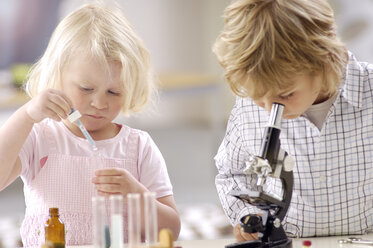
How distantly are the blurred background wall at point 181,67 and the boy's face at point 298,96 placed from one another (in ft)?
7.41

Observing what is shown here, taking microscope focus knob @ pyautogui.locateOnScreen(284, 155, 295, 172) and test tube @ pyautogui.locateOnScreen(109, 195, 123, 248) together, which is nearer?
test tube @ pyautogui.locateOnScreen(109, 195, 123, 248)

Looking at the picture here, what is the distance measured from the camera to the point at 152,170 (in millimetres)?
1614

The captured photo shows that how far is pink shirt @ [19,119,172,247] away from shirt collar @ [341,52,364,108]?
1.58ft

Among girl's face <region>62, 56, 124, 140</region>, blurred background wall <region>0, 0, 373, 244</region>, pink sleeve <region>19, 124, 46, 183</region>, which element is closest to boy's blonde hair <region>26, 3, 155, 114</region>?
girl's face <region>62, 56, 124, 140</region>

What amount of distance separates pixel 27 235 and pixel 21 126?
0.88 feet

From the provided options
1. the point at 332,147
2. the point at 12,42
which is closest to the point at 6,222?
the point at 12,42

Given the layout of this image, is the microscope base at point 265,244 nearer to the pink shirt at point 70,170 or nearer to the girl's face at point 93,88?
the pink shirt at point 70,170

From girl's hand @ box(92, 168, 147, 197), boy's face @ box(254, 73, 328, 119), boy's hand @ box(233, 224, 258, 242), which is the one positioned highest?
boy's face @ box(254, 73, 328, 119)

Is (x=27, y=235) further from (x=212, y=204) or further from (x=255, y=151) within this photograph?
(x=212, y=204)

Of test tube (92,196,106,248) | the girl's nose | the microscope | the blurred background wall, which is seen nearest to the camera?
test tube (92,196,106,248)

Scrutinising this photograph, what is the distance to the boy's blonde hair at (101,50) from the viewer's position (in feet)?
5.12

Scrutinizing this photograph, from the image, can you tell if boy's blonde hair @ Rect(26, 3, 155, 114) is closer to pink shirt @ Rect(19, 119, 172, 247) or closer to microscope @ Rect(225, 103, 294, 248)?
pink shirt @ Rect(19, 119, 172, 247)

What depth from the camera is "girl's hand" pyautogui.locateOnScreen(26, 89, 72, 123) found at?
1408mm

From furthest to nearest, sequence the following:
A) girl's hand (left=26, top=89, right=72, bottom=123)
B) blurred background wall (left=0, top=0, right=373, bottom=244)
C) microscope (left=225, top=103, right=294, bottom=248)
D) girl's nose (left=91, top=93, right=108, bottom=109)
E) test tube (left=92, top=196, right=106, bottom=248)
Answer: blurred background wall (left=0, top=0, right=373, bottom=244) < girl's nose (left=91, top=93, right=108, bottom=109) < girl's hand (left=26, top=89, right=72, bottom=123) < microscope (left=225, top=103, right=294, bottom=248) < test tube (left=92, top=196, right=106, bottom=248)
